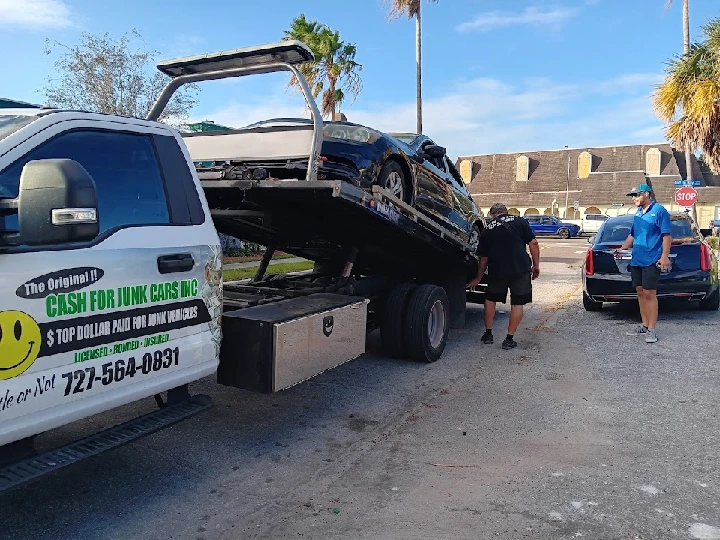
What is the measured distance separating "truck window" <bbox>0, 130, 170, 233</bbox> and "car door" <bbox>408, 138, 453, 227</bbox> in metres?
3.50

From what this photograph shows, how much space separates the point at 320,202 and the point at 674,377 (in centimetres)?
385

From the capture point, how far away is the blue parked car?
127 ft

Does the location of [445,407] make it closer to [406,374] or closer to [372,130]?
[406,374]

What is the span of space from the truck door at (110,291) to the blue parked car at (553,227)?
3672 cm

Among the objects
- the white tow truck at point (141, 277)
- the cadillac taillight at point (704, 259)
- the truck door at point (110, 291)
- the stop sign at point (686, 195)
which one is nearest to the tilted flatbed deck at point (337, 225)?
the white tow truck at point (141, 277)

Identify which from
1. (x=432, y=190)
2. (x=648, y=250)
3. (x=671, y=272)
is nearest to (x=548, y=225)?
(x=671, y=272)

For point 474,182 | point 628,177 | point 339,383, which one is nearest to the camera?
point 339,383

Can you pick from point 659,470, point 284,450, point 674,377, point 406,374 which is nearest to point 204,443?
point 284,450

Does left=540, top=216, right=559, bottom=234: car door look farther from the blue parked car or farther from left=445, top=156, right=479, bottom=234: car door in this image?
left=445, top=156, right=479, bottom=234: car door

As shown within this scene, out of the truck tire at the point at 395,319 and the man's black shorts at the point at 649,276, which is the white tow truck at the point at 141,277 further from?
the man's black shorts at the point at 649,276

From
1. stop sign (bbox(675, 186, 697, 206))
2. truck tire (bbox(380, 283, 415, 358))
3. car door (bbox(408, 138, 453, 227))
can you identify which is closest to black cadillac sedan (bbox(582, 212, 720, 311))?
car door (bbox(408, 138, 453, 227))

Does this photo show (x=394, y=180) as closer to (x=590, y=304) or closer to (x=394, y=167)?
(x=394, y=167)

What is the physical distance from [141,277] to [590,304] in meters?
8.02

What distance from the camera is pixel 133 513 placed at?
3.38 metres
